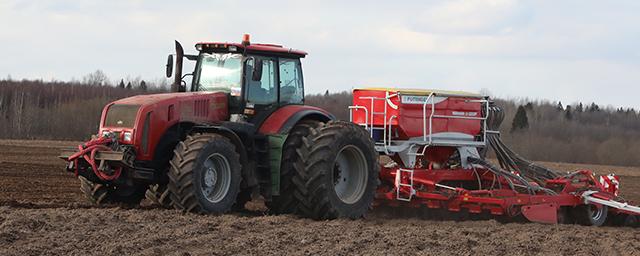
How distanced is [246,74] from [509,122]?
4998 cm

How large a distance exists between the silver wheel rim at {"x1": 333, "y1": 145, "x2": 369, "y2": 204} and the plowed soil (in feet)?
1.55

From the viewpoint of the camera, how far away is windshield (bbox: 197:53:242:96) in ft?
42.1

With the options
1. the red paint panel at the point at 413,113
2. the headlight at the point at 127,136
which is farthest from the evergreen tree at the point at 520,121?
the headlight at the point at 127,136

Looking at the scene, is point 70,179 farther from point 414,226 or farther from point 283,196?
point 414,226

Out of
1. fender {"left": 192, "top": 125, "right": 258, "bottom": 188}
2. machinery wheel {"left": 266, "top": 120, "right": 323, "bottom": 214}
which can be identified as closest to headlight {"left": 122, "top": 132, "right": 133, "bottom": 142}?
fender {"left": 192, "top": 125, "right": 258, "bottom": 188}

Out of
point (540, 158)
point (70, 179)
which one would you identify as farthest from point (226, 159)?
point (540, 158)

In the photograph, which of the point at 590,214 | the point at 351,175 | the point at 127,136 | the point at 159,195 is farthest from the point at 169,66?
the point at 590,214

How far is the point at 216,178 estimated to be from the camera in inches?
464

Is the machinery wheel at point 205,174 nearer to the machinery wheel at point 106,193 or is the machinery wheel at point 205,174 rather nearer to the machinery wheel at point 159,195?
the machinery wheel at point 159,195

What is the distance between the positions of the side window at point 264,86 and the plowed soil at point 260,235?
1576 millimetres

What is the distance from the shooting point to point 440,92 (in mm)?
15461

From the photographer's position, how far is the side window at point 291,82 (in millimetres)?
13352

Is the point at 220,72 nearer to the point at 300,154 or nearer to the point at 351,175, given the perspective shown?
the point at 300,154

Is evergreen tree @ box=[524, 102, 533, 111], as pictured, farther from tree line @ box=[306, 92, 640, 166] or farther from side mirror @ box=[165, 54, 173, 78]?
side mirror @ box=[165, 54, 173, 78]
